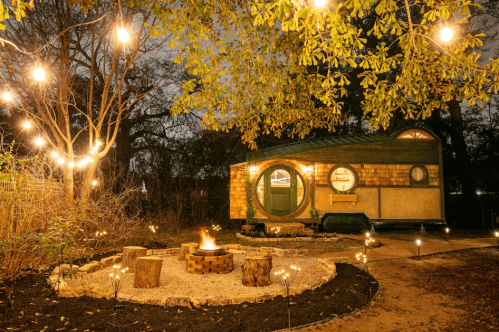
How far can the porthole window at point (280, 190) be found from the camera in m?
12.8

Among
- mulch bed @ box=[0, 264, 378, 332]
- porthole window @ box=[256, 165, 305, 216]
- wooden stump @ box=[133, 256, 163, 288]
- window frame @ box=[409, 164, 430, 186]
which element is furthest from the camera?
window frame @ box=[409, 164, 430, 186]

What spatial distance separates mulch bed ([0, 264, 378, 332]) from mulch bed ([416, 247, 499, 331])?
3.90ft

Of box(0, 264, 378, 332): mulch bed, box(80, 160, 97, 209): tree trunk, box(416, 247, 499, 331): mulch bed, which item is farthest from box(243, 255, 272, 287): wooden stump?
box(80, 160, 97, 209): tree trunk

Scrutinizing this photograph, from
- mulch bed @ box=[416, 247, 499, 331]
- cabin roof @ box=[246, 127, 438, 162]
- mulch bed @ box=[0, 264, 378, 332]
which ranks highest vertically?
cabin roof @ box=[246, 127, 438, 162]

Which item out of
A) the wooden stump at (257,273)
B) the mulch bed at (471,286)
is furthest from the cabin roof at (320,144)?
the wooden stump at (257,273)

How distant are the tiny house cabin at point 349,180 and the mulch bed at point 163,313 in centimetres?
768

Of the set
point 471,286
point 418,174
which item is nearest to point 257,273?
point 471,286

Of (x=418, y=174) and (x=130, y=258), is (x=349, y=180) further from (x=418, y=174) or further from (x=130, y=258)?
(x=130, y=258)

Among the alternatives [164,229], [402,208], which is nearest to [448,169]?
[402,208]

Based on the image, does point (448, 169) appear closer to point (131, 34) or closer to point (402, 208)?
point (402, 208)

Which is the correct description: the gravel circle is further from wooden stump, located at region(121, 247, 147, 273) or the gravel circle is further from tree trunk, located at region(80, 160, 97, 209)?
tree trunk, located at region(80, 160, 97, 209)

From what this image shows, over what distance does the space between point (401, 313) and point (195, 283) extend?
9.86 ft

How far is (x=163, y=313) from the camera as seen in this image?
14.3 feet

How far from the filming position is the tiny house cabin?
12844mm
